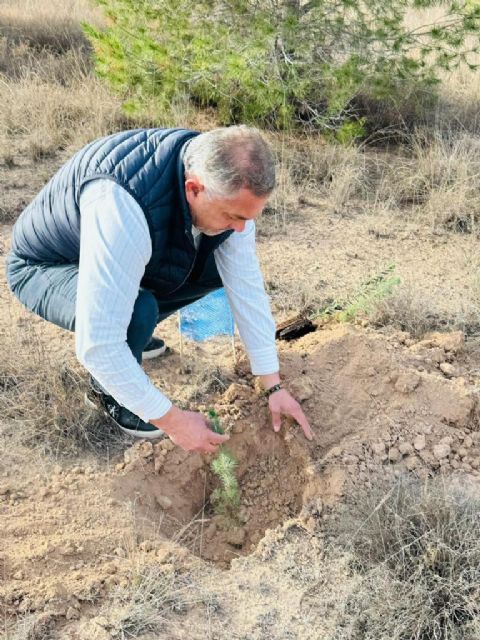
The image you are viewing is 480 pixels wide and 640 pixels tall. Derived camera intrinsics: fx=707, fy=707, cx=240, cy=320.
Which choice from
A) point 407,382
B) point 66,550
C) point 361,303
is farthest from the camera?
point 361,303

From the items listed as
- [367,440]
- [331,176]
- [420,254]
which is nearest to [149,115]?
[331,176]

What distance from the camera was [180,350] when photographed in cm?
338

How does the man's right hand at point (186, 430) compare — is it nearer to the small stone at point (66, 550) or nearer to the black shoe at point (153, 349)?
the small stone at point (66, 550)

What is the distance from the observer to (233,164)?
2.13 metres

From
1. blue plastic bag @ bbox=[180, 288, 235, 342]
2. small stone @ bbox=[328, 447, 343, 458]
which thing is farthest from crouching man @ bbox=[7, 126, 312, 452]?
blue plastic bag @ bbox=[180, 288, 235, 342]

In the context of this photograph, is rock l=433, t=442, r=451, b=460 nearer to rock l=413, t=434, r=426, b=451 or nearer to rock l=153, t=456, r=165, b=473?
rock l=413, t=434, r=426, b=451

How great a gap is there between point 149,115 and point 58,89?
1061 millimetres

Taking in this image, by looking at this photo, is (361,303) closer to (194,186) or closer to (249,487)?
(249,487)

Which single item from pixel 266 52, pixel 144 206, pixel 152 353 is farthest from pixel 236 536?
pixel 266 52

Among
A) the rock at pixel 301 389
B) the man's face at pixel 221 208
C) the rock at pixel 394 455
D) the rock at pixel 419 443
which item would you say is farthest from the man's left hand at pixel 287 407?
the man's face at pixel 221 208

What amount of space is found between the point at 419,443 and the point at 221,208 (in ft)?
4.17

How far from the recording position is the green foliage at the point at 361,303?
3473 millimetres

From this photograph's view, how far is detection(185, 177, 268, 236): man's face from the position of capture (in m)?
2.21

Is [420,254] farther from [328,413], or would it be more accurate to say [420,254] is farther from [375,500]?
[375,500]
